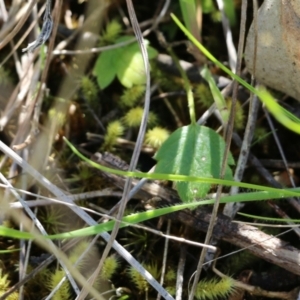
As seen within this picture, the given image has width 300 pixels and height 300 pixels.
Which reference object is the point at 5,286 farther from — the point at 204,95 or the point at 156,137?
the point at 204,95

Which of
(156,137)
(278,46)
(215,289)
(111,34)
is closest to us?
(215,289)

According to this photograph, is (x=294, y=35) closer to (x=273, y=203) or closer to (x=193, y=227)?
(x=273, y=203)

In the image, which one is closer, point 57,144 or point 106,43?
point 57,144

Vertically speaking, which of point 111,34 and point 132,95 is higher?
point 111,34

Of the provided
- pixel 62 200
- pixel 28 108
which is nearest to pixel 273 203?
pixel 62 200

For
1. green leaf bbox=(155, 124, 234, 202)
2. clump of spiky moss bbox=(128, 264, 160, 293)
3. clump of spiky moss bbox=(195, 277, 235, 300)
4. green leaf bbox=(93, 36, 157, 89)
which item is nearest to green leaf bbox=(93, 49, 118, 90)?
green leaf bbox=(93, 36, 157, 89)

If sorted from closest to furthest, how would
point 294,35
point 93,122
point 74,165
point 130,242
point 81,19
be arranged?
1. point 294,35
2. point 130,242
3. point 74,165
4. point 93,122
5. point 81,19

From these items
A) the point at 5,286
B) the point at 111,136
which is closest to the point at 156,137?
the point at 111,136
